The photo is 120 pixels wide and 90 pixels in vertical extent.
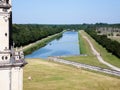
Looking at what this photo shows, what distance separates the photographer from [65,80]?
55938 millimetres

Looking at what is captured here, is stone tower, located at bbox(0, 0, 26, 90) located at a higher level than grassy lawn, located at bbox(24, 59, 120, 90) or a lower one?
higher

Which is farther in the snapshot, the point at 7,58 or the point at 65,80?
the point at 65,80

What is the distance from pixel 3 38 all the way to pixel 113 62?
54.3 meters

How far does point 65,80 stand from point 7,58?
24.1 m

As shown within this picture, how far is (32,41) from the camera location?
156 metres

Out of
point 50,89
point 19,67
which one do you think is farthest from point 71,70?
point 19,67

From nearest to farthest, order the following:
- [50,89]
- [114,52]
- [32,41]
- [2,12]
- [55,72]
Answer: [2,12]
[50,89]
[55,72]
[114,52]
[32,41]

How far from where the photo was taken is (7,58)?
108 feet

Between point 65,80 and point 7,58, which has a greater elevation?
point 7,58

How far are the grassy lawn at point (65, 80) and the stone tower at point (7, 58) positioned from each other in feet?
52.0

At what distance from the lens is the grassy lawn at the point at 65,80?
50.9 metres

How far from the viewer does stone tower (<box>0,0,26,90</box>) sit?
3212 cm

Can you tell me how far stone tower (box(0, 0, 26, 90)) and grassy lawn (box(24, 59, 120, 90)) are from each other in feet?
52.0

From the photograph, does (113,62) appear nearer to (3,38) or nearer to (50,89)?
(50,89)
